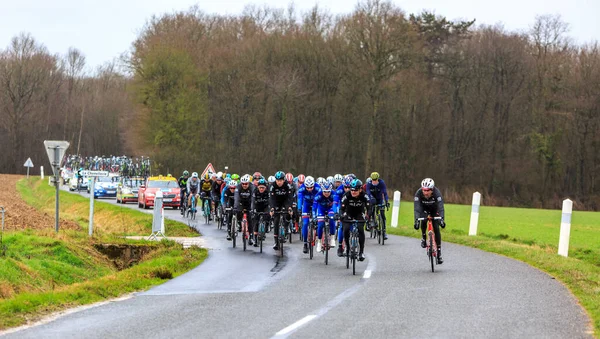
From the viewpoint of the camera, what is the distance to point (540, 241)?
26656mm

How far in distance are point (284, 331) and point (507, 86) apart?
57845 mm

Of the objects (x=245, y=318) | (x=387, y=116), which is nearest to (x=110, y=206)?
(x=387, y=116)

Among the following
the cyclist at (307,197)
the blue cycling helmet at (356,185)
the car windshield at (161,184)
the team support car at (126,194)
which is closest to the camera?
the blue cycling helmet at (356,185)

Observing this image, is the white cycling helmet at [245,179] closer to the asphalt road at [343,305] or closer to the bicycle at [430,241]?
the asphalt road at [343,305]

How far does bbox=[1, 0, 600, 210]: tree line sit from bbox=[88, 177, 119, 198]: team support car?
769 cm

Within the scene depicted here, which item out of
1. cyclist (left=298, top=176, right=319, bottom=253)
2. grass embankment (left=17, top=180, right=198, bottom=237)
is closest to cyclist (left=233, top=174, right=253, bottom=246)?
cyclist (left=298, top=176, right=319, bottom=253)

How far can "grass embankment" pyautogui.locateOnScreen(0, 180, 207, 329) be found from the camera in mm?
12344

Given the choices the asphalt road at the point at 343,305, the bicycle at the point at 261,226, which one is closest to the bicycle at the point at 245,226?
the bicycle at the point at 261,226

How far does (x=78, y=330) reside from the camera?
10070 mm

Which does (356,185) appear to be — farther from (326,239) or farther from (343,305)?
(343,305)

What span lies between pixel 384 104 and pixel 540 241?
132ft

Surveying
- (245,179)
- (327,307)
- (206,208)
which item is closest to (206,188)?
(206,208)

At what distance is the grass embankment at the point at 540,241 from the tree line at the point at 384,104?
17303 mm

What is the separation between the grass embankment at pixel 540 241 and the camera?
15.0 meters
